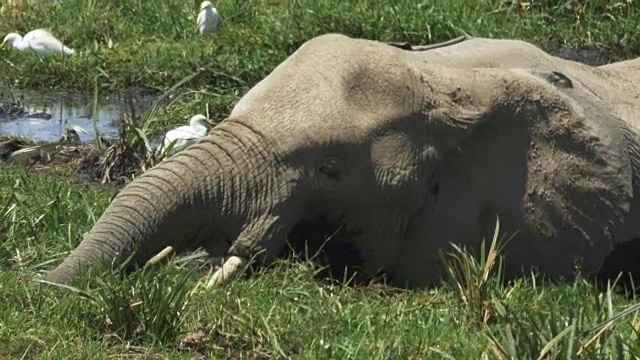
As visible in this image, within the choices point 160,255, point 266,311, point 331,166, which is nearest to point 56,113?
point 331,166

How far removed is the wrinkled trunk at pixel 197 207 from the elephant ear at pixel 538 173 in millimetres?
791

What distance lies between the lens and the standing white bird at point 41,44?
1174 centimetres

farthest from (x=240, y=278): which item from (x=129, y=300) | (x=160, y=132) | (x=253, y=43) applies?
(x=253, y=43)

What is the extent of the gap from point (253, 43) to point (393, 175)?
5.36 meters

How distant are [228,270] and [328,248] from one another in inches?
19.4

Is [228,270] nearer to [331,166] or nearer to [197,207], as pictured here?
[197,207]

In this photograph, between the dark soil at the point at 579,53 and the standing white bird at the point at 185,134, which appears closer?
the standing white bird at the point at 185,134

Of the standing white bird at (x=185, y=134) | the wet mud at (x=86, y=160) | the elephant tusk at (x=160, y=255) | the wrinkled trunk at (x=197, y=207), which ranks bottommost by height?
the wet mud at (x=86, y=160)

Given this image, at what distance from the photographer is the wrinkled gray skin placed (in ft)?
20.1

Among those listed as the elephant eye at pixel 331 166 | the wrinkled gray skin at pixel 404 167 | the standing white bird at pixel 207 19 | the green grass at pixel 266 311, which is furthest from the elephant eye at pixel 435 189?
the standing white bird at pixel 207 19

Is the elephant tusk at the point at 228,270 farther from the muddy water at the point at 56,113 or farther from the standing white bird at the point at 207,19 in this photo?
the standing white bird at the point at 207,19

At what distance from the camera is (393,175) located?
643 cm

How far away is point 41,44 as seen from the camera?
38.5ft

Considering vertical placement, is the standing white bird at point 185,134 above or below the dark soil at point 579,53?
below
